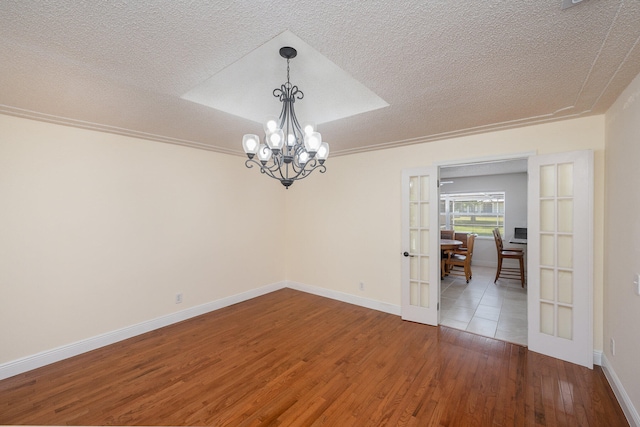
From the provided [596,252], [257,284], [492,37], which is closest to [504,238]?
[596,252]

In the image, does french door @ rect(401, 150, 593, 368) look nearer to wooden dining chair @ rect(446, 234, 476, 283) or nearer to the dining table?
the dining table

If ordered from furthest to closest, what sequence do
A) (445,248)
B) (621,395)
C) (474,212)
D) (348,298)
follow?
(474,212) → (445,248) → (348,298) → (621,395)

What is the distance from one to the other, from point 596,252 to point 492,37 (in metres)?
2.53

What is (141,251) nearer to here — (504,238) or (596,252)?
(596,252)

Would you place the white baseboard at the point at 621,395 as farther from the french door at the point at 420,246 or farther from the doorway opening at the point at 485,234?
the french door at the point at 420,246

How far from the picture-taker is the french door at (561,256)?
102 inches

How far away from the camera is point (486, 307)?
4.16 metres

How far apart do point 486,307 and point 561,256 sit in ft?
Answer: 5.71

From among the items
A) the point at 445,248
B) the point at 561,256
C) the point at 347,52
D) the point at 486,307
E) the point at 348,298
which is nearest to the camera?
the point at 347,52

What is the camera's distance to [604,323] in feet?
8.36

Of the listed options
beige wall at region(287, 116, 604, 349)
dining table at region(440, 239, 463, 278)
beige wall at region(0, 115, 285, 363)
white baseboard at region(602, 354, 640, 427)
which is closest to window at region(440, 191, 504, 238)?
dining table at region(440, 239, 463, 278)

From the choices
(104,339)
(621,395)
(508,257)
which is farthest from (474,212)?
(104,339)

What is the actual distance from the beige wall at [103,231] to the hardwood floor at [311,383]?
48cm

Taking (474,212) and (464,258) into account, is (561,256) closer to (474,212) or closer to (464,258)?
(464,258)
